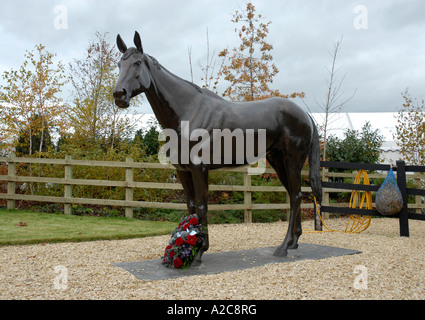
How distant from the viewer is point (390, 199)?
606cm

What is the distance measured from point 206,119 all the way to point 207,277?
62.1 inches

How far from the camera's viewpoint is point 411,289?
2.93 metres

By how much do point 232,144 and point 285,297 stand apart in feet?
5.52

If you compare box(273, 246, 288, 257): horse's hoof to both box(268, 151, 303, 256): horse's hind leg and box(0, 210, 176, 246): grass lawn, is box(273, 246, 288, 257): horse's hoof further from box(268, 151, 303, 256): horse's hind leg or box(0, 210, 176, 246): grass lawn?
box(0, 210, 176, 246): grass lawn

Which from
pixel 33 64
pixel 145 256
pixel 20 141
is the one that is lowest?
pixel 145 256

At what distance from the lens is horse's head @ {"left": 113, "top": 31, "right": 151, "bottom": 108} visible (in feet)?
10.6

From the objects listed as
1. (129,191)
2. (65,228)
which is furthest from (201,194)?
(129,191)

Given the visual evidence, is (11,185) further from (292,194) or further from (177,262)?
(292,194)

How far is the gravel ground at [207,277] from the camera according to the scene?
2.74 meters

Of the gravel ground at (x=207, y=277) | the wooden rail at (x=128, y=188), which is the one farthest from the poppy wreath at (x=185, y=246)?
the wooden rail at (x=128, y=188)

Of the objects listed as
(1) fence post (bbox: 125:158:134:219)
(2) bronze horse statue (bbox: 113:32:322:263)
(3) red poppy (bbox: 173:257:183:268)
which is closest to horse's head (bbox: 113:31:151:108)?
(2) bronze horse statue (bbox: 113:32:322:263)

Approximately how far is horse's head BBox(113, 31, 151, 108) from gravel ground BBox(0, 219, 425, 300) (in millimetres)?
1655
